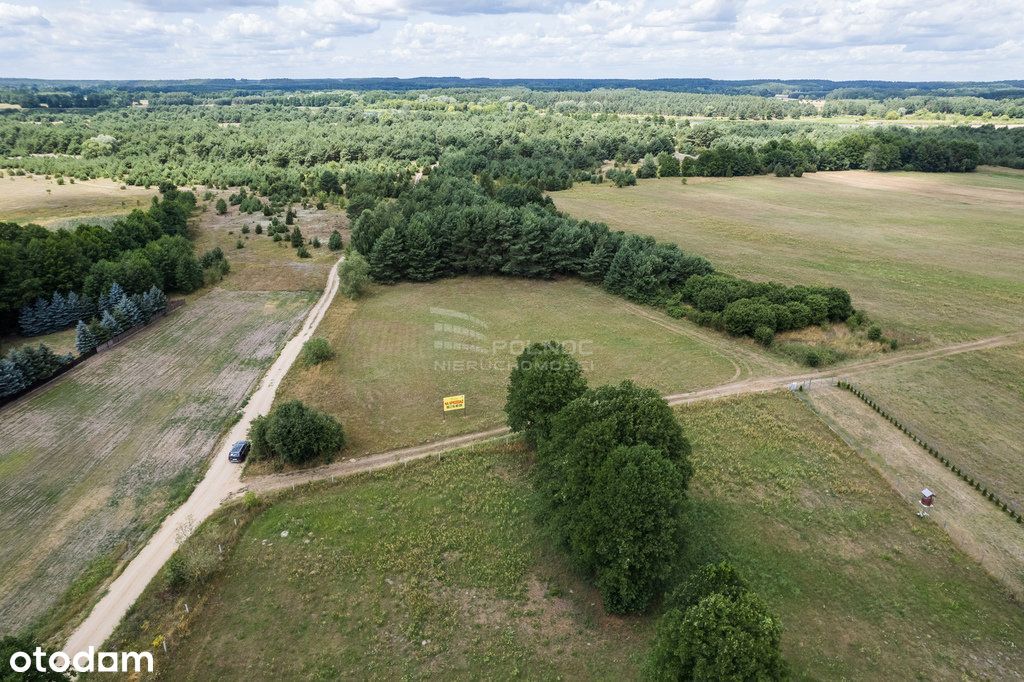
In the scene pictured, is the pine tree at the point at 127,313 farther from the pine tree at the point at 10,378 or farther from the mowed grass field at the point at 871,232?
the mowed grass field at the point at 871,232

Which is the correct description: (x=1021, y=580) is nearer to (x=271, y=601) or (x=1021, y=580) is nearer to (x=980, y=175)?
(x=271, y=601)

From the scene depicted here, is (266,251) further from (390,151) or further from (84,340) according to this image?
(390,151)

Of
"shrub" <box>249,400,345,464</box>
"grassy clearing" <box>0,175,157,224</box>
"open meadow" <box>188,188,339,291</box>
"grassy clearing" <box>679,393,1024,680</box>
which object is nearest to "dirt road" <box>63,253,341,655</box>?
"shrub" <box>249,400,345,464</box>

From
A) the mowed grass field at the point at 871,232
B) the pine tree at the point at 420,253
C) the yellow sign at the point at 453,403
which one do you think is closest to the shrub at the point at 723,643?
the yellow sign at the point at 453,403

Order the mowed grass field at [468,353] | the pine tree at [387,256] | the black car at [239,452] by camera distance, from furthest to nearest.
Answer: the pine tree at [387,256]
the mowed grass field at [468,353]
the black car at [239,452]

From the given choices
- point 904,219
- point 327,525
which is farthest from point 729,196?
point 327,525
